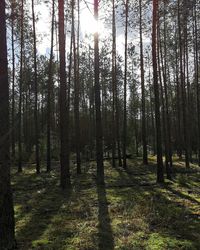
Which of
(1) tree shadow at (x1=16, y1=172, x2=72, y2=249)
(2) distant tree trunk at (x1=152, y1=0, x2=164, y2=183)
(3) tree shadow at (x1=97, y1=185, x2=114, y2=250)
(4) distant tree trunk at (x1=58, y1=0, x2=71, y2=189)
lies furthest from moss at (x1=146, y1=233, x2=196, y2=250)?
(2) distant tree trunk at (x1=152, y1=0, x2=164, y2=183)

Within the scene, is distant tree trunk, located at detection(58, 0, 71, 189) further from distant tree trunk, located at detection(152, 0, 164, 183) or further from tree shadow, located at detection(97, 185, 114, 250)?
distant tree trunk, located at detection(152, 0, 164, 183)

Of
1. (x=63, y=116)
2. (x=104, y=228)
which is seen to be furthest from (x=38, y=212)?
(x=63, y=116)

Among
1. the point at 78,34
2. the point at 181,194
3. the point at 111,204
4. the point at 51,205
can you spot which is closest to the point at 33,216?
the point at 51,205

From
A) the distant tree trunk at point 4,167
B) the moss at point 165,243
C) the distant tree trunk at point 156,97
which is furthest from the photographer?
the distant tree trunk at point 156,97

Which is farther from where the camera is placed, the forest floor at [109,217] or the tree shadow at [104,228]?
the forest floor at [109,217]

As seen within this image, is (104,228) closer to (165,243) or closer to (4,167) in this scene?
A: (165,243)

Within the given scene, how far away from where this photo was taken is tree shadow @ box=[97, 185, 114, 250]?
686cm

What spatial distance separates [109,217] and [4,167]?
11.6 feet

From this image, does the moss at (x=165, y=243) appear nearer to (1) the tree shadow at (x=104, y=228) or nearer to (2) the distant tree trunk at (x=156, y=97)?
(1) the tree shadow at (x=104, y=228)

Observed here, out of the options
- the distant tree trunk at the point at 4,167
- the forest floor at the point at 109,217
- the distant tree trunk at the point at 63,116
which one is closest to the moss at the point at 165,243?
the forest floor at the point at 109,217

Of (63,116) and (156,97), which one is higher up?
(156,97)

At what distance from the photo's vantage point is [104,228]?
314 inches

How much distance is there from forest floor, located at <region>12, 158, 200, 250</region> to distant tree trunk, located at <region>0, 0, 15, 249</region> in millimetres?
470

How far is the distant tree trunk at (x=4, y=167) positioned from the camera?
6.36 m
